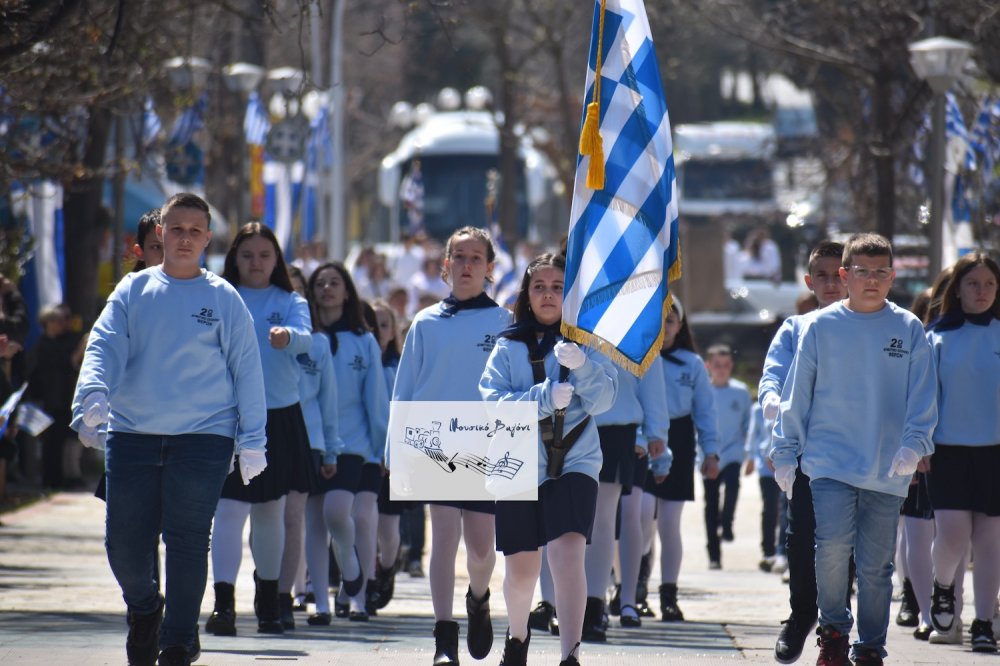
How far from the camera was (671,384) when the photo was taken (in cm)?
1084

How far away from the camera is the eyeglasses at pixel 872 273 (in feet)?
23.6

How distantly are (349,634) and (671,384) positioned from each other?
9.73 feet

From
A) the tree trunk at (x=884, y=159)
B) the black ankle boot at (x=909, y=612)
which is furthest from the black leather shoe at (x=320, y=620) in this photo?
the tree trunk at (x=884, y=159)

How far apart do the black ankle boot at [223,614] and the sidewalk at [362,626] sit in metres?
0.09

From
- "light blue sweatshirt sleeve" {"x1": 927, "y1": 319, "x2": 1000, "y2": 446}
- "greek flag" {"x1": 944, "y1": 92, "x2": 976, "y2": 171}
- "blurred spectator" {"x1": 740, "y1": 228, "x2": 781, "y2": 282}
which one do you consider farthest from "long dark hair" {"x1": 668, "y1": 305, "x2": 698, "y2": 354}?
"blurred spectator" {"x1": 740, "y1": 228, "x2": 781, "y2": 282}

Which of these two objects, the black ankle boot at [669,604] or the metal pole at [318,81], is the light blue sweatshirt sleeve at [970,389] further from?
the metal pole at [318,81]

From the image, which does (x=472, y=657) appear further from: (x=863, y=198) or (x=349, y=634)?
(x=863, y=198)

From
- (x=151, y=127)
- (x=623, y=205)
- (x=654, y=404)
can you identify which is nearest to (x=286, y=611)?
(x=654, y=404)

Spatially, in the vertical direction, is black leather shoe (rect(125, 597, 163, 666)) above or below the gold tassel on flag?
below

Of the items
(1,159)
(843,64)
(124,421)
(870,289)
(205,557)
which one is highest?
(843,64)

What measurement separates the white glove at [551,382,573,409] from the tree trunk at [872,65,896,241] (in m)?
11.7

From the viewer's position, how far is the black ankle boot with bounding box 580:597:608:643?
870 cm

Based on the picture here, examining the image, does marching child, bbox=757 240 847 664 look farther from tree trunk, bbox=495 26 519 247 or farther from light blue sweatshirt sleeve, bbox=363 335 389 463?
tree trunk, bbox=495 26 519 247

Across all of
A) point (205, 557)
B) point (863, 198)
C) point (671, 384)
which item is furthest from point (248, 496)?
point (863, 198)
